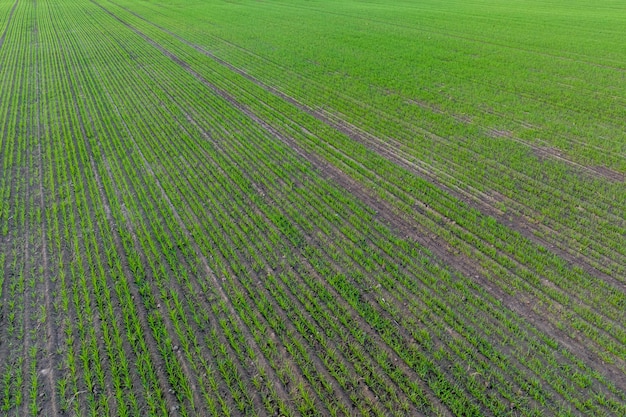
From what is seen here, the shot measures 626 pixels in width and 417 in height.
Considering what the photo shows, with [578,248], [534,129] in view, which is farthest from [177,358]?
[534,129]

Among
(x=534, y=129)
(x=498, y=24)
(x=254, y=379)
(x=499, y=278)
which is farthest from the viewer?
(x=498, y=24)

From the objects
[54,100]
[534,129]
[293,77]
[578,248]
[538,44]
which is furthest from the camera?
[538,44]

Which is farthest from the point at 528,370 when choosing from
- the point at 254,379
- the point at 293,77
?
the point at 293,77

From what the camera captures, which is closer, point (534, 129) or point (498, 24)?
point (534, 129)

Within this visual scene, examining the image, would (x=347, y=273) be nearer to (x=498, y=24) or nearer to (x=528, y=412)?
(x=528, y=412)

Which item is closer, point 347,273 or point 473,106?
point 347,273

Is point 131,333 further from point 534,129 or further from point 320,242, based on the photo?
point 534,129

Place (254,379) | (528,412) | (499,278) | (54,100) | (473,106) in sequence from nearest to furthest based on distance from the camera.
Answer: (528,412), (254,379), (499,278), (473,106), (54,100)
